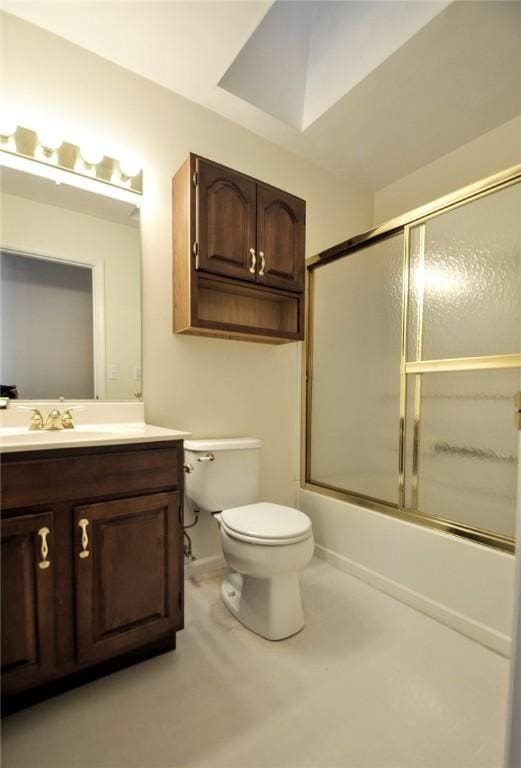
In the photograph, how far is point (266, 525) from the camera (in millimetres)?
1388

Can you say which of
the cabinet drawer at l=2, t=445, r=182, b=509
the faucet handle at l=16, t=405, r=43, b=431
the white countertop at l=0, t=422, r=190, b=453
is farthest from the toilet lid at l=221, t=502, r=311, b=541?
the faucet handle at l=16, t=405, r=43, b=431

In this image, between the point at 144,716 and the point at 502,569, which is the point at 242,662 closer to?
the point at 144,716

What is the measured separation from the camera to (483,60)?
150cm

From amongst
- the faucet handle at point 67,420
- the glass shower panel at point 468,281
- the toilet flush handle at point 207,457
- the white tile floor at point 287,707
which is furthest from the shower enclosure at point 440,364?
the faucet handle at point 67,420

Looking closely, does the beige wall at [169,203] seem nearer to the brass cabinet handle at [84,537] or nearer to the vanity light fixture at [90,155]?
the vanity light fixture at [90,155]

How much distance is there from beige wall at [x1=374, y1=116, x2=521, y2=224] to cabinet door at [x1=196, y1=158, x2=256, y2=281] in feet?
4.08

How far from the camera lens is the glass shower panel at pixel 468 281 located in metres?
1.70

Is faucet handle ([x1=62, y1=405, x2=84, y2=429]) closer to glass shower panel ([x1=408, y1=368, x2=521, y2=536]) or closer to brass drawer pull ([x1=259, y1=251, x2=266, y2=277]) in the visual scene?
brass drawer pull ([x1=259, y1=251, x2=266, y2=277])

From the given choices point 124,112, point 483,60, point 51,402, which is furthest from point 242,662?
point 483,60

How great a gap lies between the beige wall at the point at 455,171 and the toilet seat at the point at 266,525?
2.08 m

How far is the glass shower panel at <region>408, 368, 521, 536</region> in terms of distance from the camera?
1.68m

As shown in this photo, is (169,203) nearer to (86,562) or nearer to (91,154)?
(91,154)

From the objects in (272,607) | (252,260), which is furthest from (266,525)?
(252,260)

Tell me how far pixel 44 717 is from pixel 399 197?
3.08m
